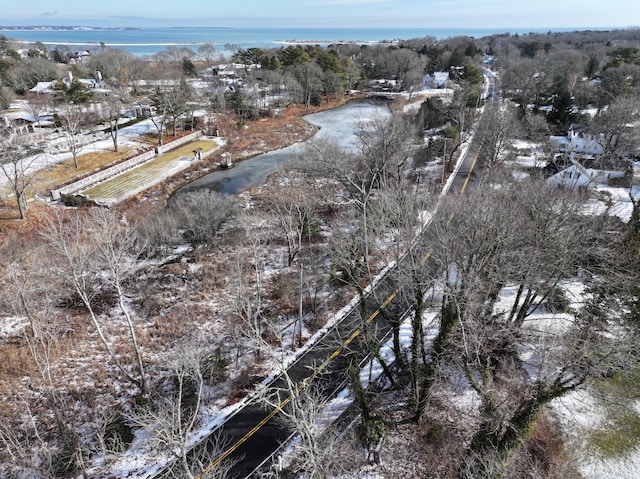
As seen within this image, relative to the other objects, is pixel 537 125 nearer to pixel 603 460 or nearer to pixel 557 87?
pixel 557 87

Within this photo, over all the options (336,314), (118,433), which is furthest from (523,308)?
(118,433)

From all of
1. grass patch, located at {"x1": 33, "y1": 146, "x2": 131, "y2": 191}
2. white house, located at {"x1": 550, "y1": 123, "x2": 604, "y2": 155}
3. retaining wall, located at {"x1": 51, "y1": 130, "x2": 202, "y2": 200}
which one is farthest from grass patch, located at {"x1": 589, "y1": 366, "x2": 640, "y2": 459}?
grass patch, located at {"x1": 33, "y1": 146, "x2": 131, "y2": 191}

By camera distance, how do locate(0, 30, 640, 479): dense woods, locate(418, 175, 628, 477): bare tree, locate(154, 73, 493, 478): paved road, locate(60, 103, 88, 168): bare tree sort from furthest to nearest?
locate(60, 103, 88, 168): bare tree, locate(154, 73, 493, 478): paved road, locate(0, 30, 640, 479): dense woods, locate(418, 175, 628, 477): bare tree

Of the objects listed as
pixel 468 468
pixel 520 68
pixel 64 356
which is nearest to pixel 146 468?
pixel 64 356

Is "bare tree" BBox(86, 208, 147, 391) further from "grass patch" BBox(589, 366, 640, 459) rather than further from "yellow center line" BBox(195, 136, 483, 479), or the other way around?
"grass patch" BBox(589, 366, 640, 459)

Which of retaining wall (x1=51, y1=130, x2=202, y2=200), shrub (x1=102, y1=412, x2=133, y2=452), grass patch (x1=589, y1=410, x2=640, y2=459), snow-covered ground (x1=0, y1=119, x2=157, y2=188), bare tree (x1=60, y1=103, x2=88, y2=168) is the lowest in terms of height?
shrub (x1=102, y1=412, x2=133, y2=452)

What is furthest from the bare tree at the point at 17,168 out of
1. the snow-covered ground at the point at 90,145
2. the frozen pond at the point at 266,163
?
the frozen pond at the point at 266,163

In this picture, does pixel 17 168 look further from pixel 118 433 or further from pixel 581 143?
pixel 581 143
